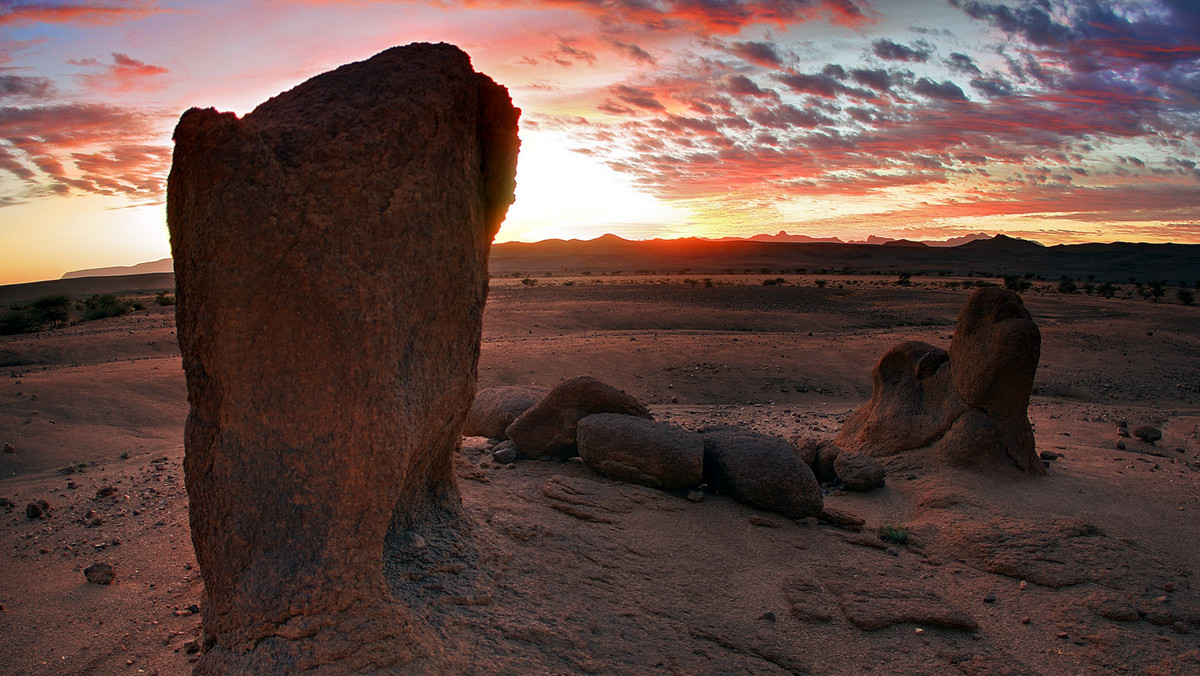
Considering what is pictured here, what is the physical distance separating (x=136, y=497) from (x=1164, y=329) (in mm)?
24260

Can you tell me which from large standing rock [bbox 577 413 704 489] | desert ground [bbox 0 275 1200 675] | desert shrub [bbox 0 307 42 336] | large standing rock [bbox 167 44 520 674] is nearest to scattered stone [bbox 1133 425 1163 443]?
desert ground [bbox 0 275 1200 675]

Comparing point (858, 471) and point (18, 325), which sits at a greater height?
point (18, 325)

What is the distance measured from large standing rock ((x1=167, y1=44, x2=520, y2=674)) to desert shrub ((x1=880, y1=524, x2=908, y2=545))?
4076 mm

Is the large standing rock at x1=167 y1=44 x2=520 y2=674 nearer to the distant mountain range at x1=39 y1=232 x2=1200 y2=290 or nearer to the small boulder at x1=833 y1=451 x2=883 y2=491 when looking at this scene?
the small boulder at x1=833 y1=451 x2=883 y2=491

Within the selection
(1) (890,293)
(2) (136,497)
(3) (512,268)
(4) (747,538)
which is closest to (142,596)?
(2) (136,497)

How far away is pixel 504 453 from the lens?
21.3 feet

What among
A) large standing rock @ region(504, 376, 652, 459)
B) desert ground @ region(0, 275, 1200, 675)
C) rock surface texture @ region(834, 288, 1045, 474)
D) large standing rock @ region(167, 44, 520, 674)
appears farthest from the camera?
rock surface texture @ region(834, 288, 1045, 474)

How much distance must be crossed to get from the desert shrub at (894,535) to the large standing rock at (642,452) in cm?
159

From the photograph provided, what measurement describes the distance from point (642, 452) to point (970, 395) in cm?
407

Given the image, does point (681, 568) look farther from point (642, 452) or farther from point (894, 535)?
point (894, 535)

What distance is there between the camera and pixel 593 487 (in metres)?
5.79

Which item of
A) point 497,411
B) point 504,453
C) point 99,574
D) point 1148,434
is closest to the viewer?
point 99,574

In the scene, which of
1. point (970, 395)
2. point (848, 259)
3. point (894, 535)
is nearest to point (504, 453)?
point (894, 535)

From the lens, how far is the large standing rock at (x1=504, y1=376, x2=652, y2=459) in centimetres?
658
